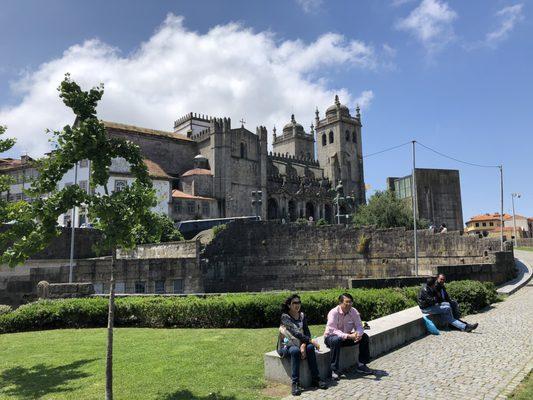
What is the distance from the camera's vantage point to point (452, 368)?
745 cm

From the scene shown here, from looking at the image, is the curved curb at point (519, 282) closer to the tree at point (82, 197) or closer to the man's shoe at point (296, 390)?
the man's shoe at point (296, 390)

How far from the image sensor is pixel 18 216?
6.41m

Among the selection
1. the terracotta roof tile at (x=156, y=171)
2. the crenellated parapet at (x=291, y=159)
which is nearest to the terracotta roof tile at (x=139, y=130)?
the terracotta roof tile at (x=156, y=171)

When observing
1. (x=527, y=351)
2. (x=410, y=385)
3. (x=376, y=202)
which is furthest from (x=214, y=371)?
(x=376, y=202)

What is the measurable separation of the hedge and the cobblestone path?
2.48 meters

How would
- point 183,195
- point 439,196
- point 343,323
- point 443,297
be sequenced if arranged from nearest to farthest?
point 343,323, point 443,297, point 439,196, point 183,195

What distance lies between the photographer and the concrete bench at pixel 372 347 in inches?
273

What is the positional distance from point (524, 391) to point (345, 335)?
2.68m

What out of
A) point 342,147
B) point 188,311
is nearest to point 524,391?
point 188,311

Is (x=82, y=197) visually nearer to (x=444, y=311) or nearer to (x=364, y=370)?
(x=364, y=370)

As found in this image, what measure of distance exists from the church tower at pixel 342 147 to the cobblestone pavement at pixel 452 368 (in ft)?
245

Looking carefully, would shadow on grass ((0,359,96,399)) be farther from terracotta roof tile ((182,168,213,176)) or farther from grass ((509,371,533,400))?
terracotta roof tile ((182,168,213,176))

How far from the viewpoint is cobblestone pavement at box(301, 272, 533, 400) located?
6.31 meters

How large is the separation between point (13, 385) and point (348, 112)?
299 feet
